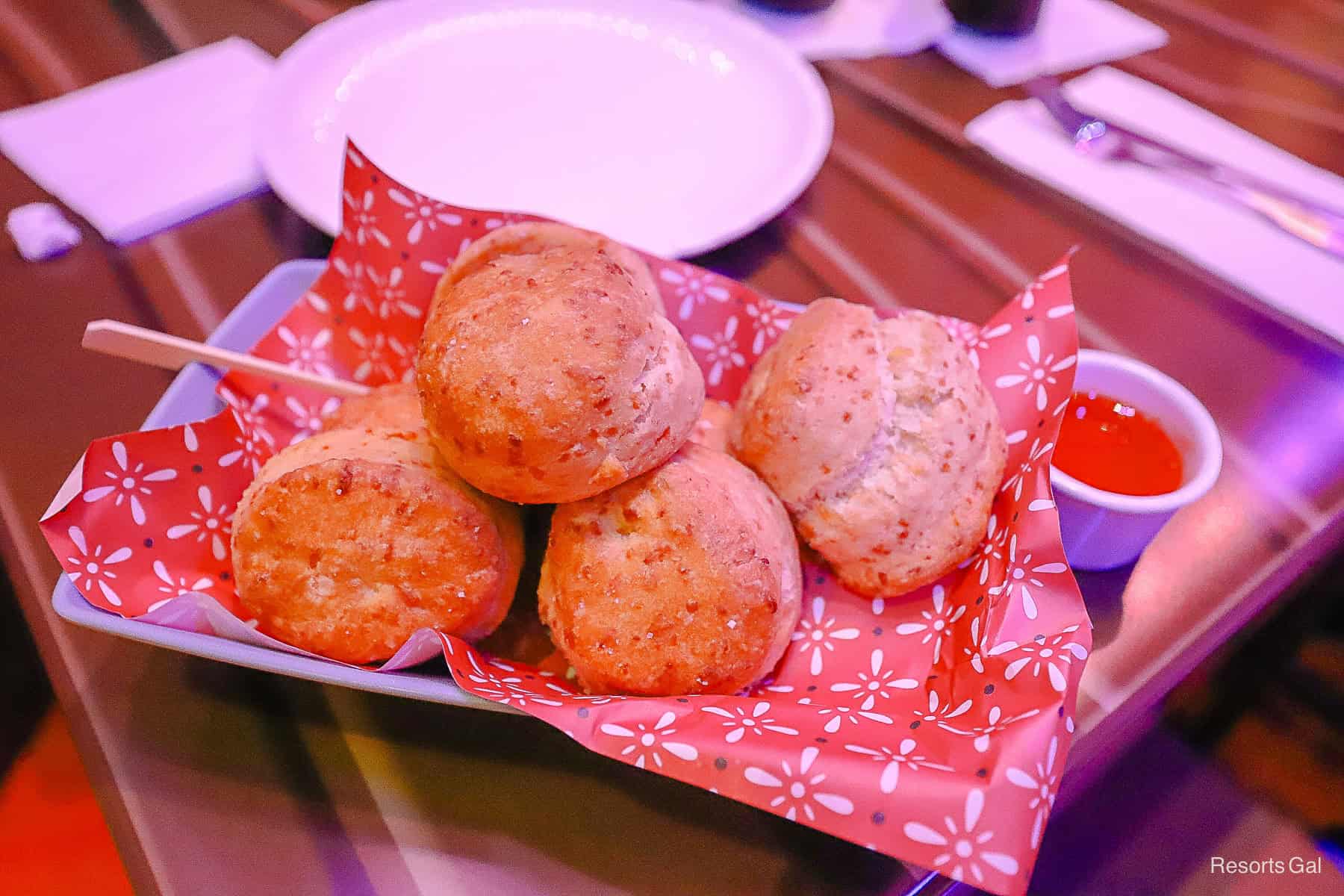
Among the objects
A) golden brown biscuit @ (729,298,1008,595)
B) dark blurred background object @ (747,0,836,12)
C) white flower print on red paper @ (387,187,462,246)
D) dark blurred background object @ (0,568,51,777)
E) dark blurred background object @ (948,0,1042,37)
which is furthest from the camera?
dark blurred background object @ (747,0,836,12)

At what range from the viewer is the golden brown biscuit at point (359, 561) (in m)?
0.80

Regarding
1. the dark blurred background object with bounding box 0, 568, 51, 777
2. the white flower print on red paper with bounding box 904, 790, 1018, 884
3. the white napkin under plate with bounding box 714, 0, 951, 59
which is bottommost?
the dark blurred background object with bounding box 0, 568, 51, 777

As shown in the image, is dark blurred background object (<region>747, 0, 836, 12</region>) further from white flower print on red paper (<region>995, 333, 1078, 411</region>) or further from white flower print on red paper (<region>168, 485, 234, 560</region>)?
white flower print on red paper (<region>168, 485, 234, 560</region>)

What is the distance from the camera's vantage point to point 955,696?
0.81 m

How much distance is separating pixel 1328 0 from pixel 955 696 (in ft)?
8.06

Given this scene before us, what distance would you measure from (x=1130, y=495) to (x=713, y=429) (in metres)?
0.48

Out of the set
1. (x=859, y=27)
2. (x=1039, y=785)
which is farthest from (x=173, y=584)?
(x=859, y=27)

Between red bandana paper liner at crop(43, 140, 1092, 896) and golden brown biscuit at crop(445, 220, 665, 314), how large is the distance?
0.08 meters

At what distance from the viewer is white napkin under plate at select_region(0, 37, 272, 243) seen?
140 cm

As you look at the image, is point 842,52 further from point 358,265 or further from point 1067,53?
point 358,265

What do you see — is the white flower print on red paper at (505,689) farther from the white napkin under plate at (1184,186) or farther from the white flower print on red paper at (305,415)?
the white napkin under plate at (1184,186)

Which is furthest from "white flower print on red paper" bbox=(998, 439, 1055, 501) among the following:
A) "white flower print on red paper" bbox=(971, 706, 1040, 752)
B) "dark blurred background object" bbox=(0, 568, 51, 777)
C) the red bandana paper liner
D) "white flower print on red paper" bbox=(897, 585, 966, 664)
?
"dark blurred background object" bbox=(0, 568, 51, 777)

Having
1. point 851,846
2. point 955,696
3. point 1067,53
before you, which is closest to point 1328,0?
point 1067,53

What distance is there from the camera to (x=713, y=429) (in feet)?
3.25
